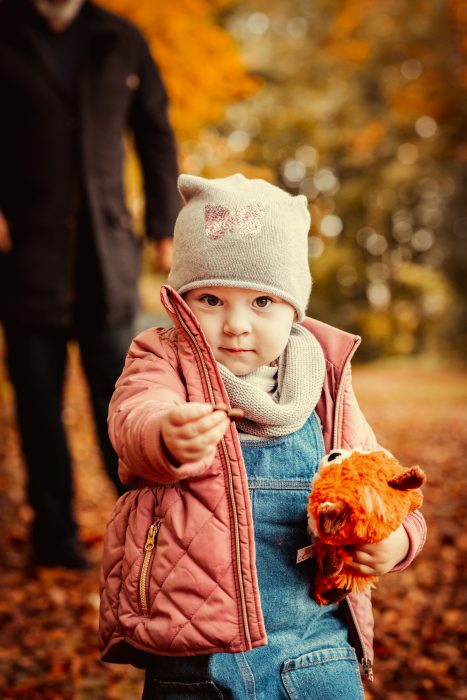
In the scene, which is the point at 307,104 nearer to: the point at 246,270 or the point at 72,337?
the point at 72,337

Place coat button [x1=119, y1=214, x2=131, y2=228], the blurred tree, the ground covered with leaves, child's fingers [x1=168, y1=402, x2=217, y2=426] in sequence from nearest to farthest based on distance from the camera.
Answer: child's fingers [x1=168, y1=402, x2=217, y2=426] < the ground covered with leaves < coat button [x1=119, y1=214, x2=131, y2=228] < the blurred tree

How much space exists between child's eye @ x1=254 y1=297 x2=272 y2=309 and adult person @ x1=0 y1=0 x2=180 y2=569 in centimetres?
157

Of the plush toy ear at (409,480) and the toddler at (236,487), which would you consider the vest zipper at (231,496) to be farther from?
the plush toy ear at (409,480)

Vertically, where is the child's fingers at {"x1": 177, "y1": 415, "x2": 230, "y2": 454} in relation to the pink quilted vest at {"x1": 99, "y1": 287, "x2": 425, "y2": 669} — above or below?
above

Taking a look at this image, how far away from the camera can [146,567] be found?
137 cm

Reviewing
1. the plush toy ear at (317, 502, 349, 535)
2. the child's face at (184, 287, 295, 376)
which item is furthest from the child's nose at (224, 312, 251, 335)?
the plush toy ear at (317, 502, 349, 535)

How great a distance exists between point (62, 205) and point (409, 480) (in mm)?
2107

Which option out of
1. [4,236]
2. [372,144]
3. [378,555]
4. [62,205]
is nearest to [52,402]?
[4,236]

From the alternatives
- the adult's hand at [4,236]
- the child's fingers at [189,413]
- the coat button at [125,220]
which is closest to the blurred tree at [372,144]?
the coat button at [125,220]

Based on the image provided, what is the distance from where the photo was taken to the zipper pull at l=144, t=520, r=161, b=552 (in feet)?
4.53

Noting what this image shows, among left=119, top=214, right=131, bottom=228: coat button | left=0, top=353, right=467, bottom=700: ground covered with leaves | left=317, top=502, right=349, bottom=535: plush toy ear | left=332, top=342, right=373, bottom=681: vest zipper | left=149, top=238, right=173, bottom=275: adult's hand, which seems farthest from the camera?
left=149, top=238, right=173, bottom=275: adult's hand

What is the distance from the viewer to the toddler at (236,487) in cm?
134

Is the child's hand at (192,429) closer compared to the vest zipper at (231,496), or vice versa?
the child's hand at (192,429)

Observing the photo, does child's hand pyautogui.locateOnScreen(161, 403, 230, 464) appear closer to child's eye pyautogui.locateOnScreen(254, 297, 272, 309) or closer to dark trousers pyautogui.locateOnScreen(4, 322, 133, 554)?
child's eye pyautogui.locateOnScreen(254, 297, 272, 309)
